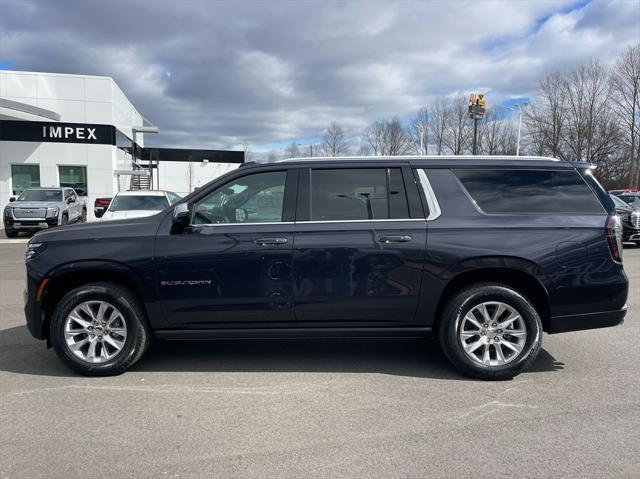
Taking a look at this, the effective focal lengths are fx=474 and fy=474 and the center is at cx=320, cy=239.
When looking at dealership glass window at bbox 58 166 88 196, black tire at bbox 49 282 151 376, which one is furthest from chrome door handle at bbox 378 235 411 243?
dealership glass window at bbox 58 166 88 196

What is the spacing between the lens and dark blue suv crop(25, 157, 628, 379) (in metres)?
4.16

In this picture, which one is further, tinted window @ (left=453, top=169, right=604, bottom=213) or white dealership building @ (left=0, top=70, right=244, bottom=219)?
white dealership building @ (left=0, top=70, right=244, bottom=219)

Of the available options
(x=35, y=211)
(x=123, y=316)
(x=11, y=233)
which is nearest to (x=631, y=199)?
(x=123, y=316)

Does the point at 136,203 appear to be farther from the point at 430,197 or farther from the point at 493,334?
the point at 493,334

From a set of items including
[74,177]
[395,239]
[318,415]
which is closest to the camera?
[318,415]

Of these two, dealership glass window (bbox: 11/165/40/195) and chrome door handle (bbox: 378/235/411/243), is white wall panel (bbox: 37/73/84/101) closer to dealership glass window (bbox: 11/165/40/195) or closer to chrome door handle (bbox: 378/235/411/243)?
dealership glass window (bbox: 11/165/40/195)

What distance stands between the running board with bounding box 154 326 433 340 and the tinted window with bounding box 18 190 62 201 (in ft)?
53.0

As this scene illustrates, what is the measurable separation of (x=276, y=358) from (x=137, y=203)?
32.8 ft

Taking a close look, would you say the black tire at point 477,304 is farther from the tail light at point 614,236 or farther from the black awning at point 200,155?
the black awning at point 200,155

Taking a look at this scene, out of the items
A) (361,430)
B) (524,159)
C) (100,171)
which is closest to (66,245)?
(361,430)

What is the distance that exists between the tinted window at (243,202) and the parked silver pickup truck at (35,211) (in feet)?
49.0

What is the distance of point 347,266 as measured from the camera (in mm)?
4145

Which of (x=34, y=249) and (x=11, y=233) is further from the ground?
(x=34, y=249)

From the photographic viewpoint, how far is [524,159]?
449 cm
